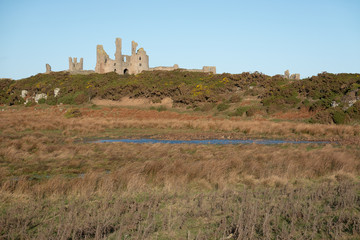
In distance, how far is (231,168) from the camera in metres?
12.2

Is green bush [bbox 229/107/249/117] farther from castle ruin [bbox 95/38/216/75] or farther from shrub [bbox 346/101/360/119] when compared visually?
castle ruin [bbox 95/38/216/75]

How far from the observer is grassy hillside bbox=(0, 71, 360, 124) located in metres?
38.1

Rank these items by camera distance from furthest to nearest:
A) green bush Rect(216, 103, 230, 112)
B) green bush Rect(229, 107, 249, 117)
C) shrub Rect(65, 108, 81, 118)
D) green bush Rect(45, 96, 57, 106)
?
green bush Rect(45, 96, 57, 106), green bush Rect(216, 103, 230, 112), green bush Rect(229, 107, 249, 117), shrub Rect(65, 108, 81, 118)

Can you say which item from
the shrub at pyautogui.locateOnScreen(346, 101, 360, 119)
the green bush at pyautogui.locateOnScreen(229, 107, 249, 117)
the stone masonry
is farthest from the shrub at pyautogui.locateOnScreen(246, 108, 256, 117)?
the stone masonry

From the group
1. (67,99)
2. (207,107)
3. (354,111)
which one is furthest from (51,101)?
(354,111)

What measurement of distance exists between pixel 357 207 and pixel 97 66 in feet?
263

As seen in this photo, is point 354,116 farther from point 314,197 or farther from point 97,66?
point 97,66

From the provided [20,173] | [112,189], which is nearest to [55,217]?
[112,189]

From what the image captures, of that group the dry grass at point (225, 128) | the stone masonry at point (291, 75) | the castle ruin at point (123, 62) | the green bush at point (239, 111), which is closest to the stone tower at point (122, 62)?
the castle ruin at point (123, 62)

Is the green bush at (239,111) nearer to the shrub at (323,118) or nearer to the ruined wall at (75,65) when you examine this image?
the shrub at (323,118)

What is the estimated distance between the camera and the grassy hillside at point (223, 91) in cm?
3812

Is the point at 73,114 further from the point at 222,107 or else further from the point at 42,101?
the point at 42,101

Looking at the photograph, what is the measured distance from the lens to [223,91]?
54406 millimetres

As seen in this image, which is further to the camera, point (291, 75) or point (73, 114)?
point (291, 75)
